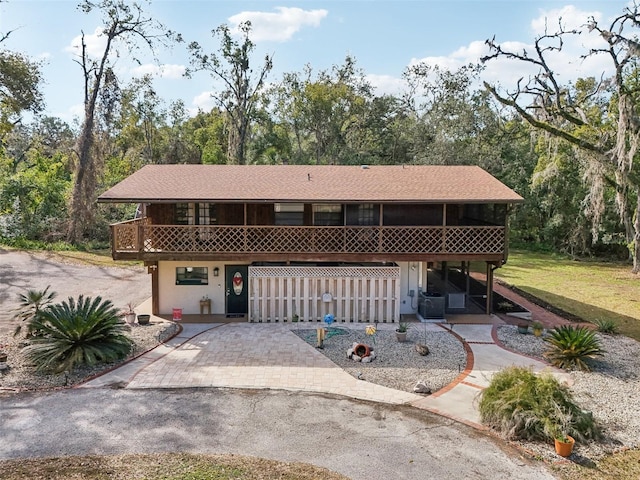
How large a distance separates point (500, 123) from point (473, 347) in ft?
97.8

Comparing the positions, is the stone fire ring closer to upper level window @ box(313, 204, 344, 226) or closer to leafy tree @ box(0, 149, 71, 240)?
upper level window @ box(313, 204, 344, 226)

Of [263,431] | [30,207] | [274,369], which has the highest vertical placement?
[30,207]

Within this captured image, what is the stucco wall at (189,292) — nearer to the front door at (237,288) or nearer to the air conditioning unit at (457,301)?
the front door at (237,288)

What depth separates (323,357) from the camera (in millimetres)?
11734

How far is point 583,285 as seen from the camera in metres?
21.9

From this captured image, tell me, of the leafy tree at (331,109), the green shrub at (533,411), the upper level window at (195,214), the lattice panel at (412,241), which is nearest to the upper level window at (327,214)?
the lattice panel at (412,241)

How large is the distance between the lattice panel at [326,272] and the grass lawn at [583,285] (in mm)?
7390

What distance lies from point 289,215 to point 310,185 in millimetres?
1443

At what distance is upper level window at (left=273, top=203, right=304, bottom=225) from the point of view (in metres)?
16.5

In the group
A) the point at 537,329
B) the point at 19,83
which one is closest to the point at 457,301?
the point at 537,329

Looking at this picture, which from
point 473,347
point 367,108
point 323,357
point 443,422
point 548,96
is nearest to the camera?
point 443,422

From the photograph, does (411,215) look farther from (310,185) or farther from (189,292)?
(189,292)

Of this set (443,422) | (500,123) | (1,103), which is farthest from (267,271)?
(500,123)

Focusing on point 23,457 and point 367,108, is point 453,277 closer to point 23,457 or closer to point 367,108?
point 23,457
